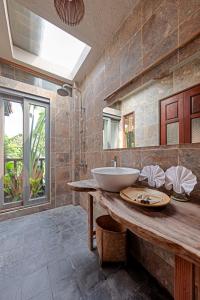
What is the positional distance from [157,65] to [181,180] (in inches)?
36.8

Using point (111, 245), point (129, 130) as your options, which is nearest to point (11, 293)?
point (111, 245)

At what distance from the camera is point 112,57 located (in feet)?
5.61

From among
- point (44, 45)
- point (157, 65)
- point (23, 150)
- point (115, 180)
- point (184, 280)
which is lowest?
point (184, 280)

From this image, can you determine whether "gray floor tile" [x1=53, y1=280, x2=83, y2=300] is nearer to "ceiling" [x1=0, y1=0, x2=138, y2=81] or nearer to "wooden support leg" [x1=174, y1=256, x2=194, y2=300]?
"wooden support leg" [x1=174, y1=256, x2=194, y2=300]

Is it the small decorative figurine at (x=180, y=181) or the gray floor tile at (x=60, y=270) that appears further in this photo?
the gray floor tile at (x=60, y=270)

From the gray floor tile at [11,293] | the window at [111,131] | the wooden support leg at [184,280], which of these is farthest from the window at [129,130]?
the gray floor tile at [11,293]

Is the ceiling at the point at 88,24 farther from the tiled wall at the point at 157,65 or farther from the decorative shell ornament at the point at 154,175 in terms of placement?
the decorative shell ornament at the point at 154,175

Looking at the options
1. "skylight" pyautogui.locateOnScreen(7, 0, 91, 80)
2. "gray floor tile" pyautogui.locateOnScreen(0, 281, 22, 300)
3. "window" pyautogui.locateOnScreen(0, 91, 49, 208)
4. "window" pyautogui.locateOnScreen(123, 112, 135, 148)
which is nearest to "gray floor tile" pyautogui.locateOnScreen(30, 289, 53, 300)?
"gray floor tile" pyautogui.locateOnScreen(0, 281, 22, 300)

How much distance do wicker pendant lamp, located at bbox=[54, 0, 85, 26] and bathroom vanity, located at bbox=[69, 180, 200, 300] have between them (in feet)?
5.68

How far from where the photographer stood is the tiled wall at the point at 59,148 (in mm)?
2559

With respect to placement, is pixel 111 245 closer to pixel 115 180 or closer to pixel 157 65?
pixel 115 180

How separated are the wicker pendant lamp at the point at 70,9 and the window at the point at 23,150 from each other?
142 cm

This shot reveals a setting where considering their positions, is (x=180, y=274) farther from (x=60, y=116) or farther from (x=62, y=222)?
(x=60, y=116)

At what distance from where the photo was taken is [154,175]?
107 cm
